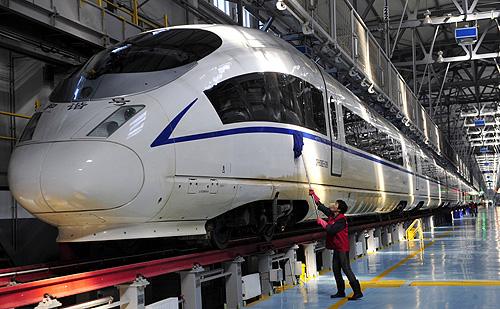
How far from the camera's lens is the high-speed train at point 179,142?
5430mm

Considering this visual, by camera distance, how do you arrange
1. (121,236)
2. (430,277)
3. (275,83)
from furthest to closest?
(430,277), (275,83), (121,236)

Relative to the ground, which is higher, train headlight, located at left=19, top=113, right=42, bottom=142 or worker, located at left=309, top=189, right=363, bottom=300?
train headlight, located at left=19, top=113, right=42, bottom=142

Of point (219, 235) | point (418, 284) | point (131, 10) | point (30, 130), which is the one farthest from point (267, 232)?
point (131, 10)

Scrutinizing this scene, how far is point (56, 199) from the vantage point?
17.6 feet

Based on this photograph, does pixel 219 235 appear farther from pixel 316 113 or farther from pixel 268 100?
pixel 316 113

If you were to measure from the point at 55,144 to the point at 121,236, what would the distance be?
1051 millimetres

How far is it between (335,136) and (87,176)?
194 inches

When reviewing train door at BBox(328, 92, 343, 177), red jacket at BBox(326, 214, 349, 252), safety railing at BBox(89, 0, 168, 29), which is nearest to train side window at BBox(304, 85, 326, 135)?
train door at BBox(328, 92, 343, 177)

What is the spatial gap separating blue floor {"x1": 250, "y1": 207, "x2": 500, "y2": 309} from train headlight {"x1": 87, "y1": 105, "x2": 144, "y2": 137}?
295 cm

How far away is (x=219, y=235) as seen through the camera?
7168mm

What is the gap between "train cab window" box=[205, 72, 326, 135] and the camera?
6511mm

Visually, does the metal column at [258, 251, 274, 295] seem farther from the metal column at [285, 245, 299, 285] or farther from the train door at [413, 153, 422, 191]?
the train door at [413, 153, 422, 191]

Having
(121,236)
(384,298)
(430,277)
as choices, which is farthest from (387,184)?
(121,236)

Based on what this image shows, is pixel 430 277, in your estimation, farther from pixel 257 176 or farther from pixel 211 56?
pixel 211 56
